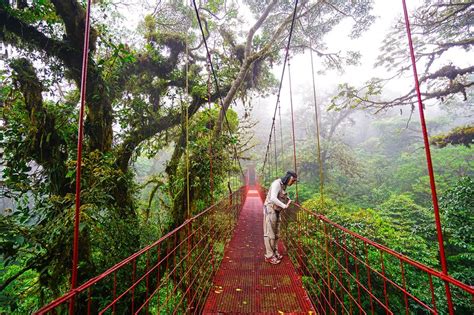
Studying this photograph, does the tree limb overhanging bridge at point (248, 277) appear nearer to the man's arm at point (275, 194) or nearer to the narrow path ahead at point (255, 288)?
the narrow path ahead at point (255, 288)

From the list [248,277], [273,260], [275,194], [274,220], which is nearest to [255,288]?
[248,277]

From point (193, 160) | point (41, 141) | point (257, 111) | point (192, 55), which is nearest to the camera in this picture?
point (41, 141)

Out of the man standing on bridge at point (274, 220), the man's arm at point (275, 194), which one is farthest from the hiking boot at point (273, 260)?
the man's arm at point (275, 194)

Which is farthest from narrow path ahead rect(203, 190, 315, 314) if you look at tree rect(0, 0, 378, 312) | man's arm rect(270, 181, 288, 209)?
tree rect(0, 0, 378, 312)

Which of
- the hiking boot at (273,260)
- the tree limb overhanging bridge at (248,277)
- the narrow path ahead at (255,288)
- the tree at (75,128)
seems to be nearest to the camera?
the tree limb overhanging bridge at (248,277)

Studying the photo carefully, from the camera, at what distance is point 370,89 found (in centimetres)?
449

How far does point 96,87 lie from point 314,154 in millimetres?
8506

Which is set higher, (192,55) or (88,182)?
(192,55)

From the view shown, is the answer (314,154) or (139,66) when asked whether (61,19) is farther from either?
(314,154)

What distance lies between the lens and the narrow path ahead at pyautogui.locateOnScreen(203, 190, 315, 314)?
5.32ft

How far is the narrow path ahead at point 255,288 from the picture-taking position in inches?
63.8

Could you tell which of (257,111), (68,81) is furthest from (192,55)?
(257,111)

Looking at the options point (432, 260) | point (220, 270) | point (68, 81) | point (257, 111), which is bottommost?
point (432, 260)

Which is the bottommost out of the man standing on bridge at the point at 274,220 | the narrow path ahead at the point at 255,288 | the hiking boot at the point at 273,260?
the narrow path ahead at the point at 255,288
